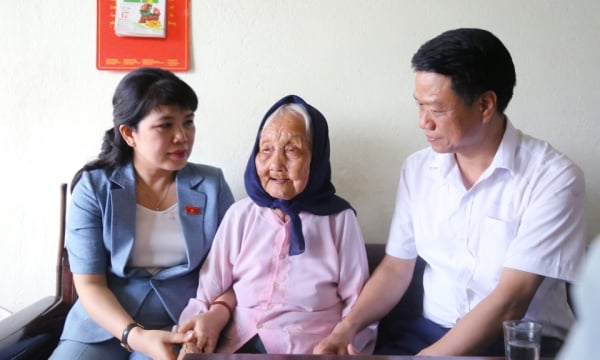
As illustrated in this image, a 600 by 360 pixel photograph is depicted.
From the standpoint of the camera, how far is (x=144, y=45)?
2.05 m

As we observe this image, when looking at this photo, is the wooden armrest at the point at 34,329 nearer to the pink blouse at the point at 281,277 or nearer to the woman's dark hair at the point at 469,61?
the pink blouse at the point at 281,277

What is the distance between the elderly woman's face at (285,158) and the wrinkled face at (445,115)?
0.37 meters

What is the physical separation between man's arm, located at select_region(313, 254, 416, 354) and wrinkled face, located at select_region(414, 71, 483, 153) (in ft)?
1.42

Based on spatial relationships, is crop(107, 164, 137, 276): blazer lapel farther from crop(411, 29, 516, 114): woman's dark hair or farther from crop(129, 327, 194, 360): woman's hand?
crop(411, 29, 516, 114): woman's dark hair

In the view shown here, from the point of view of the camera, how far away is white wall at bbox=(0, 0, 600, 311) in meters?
2.04

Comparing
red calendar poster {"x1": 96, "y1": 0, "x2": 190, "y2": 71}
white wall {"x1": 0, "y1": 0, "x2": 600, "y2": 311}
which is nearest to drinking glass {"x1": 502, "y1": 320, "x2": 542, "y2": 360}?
white wall {"x1": 0, "y1": 0, "x2": 600, "y2": 311}

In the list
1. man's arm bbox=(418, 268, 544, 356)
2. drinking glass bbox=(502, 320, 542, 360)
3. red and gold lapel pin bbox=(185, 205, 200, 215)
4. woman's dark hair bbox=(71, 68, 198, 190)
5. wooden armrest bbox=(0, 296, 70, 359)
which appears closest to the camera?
drinking glass bbox=(502, 320, 542, 360)

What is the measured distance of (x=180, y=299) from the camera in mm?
1791

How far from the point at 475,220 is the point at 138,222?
105 centimetres

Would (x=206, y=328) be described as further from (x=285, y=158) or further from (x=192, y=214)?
(x=285, y=158)

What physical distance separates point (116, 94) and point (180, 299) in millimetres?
682

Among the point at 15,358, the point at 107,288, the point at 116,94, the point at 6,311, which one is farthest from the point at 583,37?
the point at 6,311

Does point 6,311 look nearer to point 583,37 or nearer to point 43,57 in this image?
point 43,57

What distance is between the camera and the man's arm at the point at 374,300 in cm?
157
